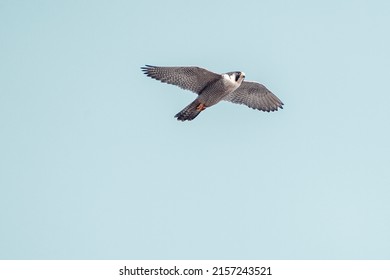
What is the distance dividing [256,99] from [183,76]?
1.95m

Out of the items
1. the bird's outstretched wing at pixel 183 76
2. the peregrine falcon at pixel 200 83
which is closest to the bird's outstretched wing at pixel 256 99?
the peregrine falcon at pixel 200 83

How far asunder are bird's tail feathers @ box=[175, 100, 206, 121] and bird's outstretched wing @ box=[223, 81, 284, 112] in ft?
4.24

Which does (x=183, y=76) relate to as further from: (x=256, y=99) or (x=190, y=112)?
(x=256, y=99)

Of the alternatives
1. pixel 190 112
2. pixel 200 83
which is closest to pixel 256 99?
pixel 200 83

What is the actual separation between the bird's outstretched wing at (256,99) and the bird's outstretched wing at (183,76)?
3.77ft

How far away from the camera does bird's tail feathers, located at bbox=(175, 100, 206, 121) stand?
14508 mm

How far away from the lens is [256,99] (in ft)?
51.6

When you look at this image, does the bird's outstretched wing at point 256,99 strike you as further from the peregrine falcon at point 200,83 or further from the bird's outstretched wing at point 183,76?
the bird's outstretched wing at point 183,76

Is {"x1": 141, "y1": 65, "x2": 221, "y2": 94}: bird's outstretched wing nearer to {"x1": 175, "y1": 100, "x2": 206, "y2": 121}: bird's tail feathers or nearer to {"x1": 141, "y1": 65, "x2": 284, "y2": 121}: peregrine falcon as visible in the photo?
{"x1": 141, "y1": 65, "x2": 284, "y2": 121}: peregrine falcon
